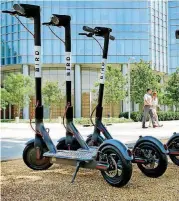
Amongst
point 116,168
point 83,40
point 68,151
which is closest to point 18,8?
point 68,151

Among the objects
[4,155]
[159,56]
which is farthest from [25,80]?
[4,155]

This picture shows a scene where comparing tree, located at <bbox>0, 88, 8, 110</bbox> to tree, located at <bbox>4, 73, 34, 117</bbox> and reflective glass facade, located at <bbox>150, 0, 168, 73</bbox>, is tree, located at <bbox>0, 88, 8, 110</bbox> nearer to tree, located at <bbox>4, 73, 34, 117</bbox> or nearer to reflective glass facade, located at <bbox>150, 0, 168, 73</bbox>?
tree, located at <bbox>4, 73, 34, 117</bbox>

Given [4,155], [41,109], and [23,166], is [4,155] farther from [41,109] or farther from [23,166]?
[41,109]

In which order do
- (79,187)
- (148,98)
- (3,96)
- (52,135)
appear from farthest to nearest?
(3,96) < (148,98) < (52,135) < (79,187)

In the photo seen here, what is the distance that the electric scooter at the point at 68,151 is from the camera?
471cm

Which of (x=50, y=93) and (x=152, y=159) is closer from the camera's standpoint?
(x=152, y=159)

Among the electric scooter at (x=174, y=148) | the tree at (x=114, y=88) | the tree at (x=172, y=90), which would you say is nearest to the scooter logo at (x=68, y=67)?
the electric scooter at (x=174, y=148)

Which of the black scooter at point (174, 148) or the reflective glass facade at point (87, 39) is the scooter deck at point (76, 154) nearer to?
the black scooter at point (174, 148)

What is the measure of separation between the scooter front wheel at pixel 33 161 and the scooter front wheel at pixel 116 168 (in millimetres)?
1157

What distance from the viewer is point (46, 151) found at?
5.66 metres

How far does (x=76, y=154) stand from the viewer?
535 centimetres

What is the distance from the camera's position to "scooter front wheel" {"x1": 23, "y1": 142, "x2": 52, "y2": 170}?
19.0ft

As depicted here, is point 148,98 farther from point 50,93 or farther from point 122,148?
point 50,93

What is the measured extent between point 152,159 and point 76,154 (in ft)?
3.11
